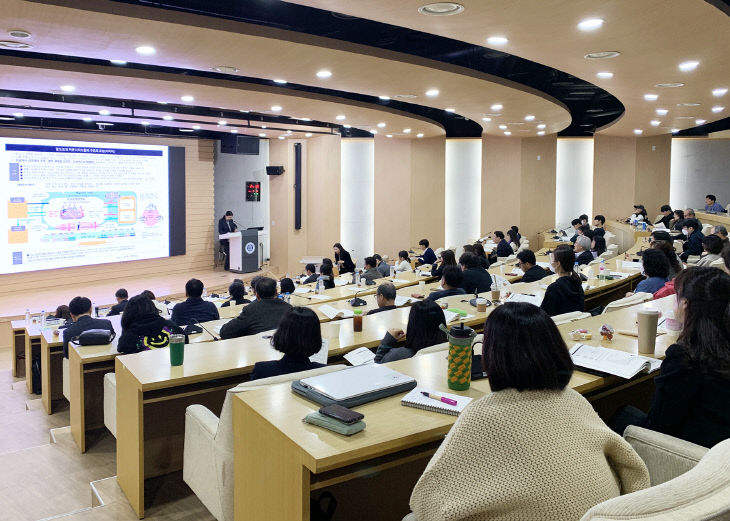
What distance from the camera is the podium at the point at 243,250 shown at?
14.3 m

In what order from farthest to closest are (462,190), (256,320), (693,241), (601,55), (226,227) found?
(462,190) → (226,227) → (693,241) → (601,55) → (256,320)

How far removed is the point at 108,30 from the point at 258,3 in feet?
5.42

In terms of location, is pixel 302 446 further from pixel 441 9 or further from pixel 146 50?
pixel 146 50

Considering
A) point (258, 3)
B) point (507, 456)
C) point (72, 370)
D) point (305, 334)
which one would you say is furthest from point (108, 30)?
point (507, 456)

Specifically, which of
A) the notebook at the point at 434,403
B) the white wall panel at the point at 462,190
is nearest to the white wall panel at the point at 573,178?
the white wall panel at the point at 462,190

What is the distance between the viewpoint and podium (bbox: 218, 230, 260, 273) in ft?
46.9

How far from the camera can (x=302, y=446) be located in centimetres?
178

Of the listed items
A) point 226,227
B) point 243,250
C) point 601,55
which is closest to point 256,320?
point 601,55

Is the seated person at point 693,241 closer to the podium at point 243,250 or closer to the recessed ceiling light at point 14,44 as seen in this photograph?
the recessed ceiling light at point 14,44

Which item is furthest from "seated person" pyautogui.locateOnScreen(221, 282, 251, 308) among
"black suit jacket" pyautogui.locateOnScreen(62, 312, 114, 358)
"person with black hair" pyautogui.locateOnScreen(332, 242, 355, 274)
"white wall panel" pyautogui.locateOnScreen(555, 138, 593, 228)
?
"white wall panel" pyautogui.locateOnScreen(555, 138, 593, 228)

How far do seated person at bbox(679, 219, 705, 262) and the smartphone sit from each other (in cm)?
800

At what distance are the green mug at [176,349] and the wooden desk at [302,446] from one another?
1.05 m

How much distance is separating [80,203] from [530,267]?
30.1 ft

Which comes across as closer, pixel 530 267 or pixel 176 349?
pixel 176 349
